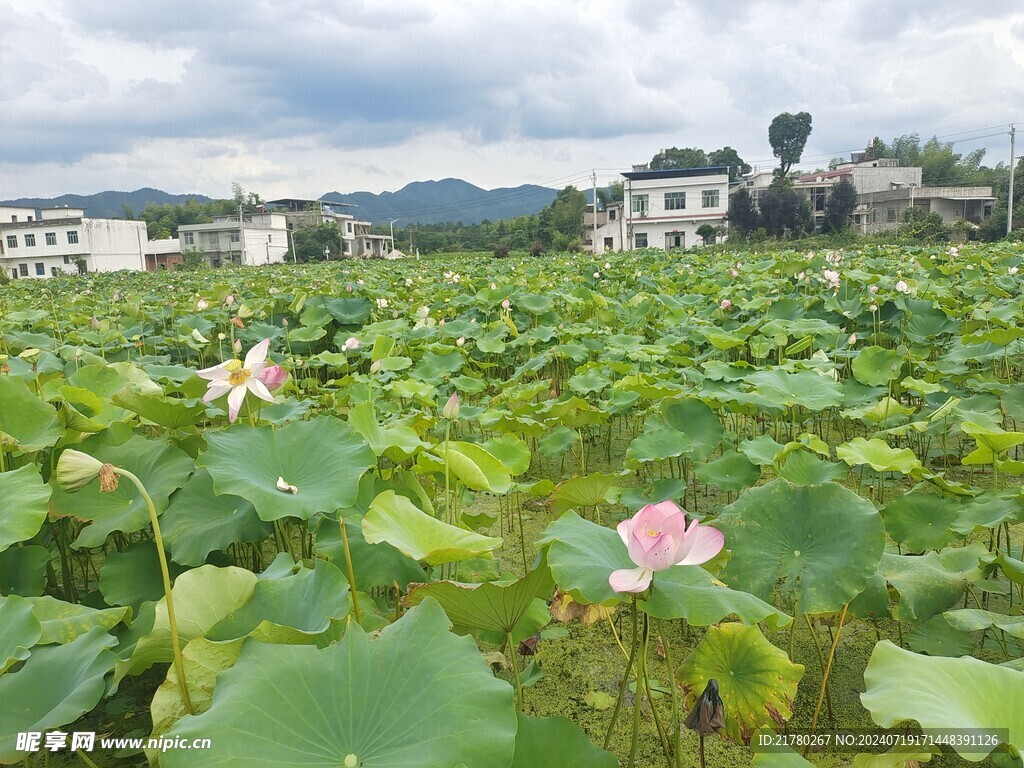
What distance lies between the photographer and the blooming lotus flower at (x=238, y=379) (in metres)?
1.30

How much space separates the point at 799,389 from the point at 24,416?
2301mm

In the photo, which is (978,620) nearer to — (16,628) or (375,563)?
(375,563)

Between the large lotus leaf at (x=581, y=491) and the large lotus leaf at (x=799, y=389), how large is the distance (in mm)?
836

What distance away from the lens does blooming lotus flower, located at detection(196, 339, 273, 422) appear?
51.4 inches

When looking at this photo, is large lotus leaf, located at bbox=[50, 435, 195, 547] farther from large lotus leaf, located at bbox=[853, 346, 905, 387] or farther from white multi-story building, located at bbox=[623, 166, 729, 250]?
white multi-story building, located at bbox=[623, 166, 729, 250]

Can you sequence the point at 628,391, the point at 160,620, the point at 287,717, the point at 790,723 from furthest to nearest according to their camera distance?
the point at 628,391 < the point at 790,723 < the point at 160,620 < the point at 287,717

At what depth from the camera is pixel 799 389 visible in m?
2.29

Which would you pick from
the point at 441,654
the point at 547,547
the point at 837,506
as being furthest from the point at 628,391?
the point at 441,654

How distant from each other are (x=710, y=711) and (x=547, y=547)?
318mm

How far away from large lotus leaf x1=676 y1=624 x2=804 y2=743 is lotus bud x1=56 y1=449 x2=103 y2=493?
99 cm

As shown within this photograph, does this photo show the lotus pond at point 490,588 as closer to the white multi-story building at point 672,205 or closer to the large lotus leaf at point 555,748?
the large lotus leaf at point 555,748

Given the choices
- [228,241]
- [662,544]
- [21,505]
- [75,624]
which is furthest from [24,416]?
[228,241]

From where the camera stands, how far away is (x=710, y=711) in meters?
0.93

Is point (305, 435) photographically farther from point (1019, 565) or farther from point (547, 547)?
point (1019, 565)
